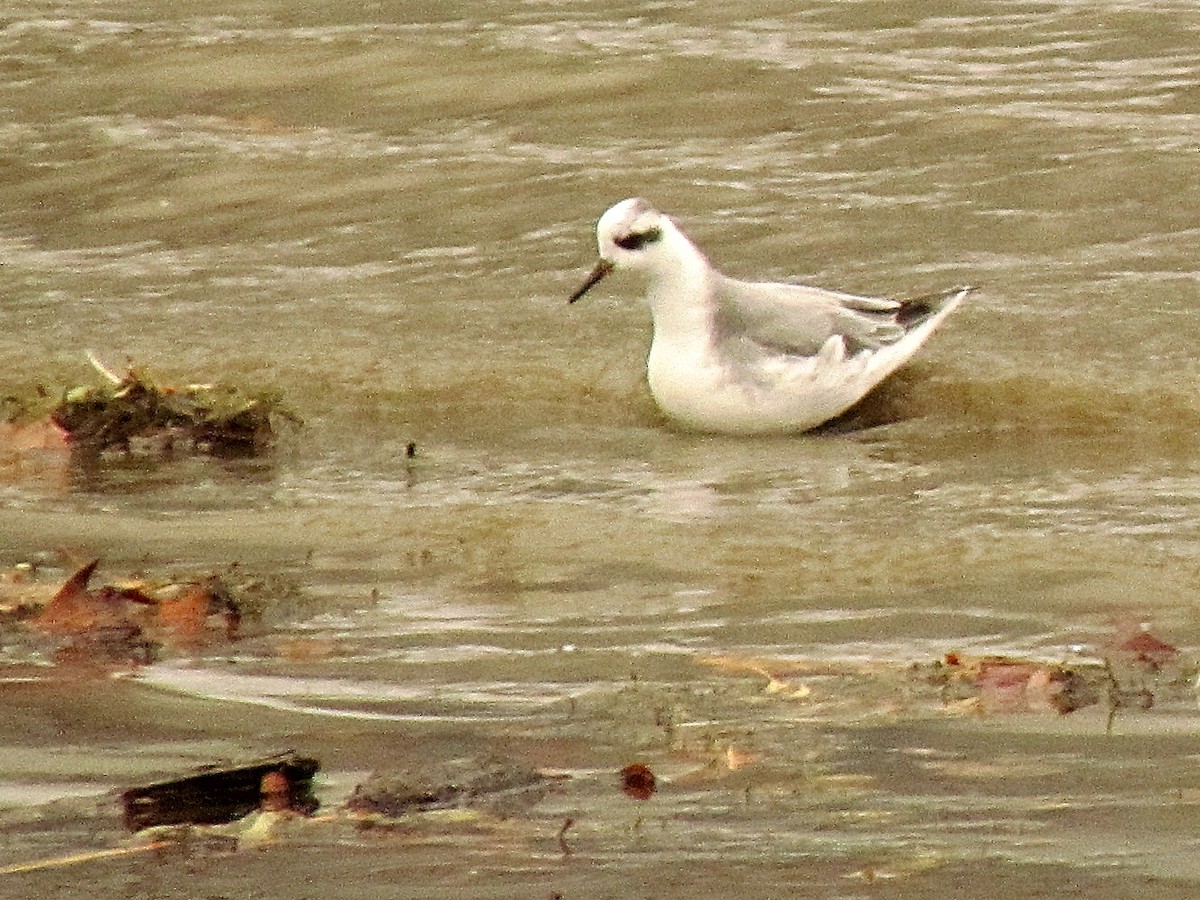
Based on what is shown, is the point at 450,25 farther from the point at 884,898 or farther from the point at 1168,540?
the point at 884,898

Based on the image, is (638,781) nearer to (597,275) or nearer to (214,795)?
(214,795)

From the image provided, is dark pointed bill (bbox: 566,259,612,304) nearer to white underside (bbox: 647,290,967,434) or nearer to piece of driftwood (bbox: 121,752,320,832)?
white underside (bbox: 647,290,967,434)

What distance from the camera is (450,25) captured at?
37.4 feet

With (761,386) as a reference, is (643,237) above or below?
above

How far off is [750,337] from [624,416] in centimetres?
42

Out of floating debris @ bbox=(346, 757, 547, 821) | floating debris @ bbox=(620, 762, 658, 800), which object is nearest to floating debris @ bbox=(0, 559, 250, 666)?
floating debris @ bbox=(346, 757, 547, 821)

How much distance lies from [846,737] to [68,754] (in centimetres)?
124

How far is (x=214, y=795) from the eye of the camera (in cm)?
408

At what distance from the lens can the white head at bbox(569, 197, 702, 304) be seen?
24.8ft

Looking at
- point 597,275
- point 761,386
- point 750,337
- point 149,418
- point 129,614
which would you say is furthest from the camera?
point 597,275

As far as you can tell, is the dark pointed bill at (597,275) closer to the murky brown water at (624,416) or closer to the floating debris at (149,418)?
the murky brown water at (624,416)

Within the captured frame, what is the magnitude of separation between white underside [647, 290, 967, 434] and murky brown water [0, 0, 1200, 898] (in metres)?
0.09

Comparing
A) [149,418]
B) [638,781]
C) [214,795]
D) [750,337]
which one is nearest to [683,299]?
[750,337]

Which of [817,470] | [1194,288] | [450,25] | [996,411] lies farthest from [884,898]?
[450,25]
